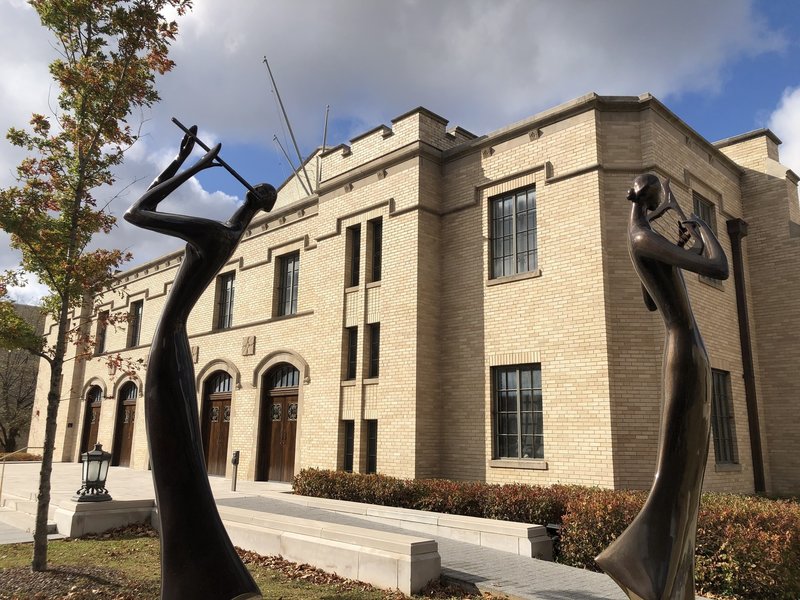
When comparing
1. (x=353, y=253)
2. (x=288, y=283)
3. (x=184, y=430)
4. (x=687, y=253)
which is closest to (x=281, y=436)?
(x=288, y=283)

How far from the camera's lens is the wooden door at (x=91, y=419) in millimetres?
29812

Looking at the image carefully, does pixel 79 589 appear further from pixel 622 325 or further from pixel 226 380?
pixel 226 380

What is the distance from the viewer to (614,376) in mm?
12000

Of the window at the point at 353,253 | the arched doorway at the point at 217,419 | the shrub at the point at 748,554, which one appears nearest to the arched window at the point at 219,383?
the arched doorway at the point at 217,419

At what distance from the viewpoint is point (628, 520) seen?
8.52m

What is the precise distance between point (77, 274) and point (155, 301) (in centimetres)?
1877

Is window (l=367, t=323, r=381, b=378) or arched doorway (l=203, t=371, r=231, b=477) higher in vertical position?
window (l=367, t=323, r=381, b=378)

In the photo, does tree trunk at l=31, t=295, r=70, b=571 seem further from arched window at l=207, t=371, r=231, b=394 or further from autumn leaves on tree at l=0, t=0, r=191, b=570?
arched window at l=207, t=371, r=231, b=394

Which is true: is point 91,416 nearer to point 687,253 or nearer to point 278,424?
point 278,424

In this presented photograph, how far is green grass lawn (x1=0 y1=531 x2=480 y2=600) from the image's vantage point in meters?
7.14

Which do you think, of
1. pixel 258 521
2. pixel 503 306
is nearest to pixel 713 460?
pixel 503 306

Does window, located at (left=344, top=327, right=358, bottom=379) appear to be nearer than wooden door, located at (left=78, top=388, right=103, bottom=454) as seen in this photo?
Yes

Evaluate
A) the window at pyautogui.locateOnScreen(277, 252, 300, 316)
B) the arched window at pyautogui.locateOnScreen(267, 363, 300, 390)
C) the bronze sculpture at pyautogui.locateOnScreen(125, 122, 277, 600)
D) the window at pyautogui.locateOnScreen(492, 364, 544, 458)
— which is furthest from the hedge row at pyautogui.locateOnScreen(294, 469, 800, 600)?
the window at pyautogui.locateOnScreen(277, 252, 300, 316)

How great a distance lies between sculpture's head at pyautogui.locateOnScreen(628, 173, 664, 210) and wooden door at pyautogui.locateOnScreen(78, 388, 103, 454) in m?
29.6
